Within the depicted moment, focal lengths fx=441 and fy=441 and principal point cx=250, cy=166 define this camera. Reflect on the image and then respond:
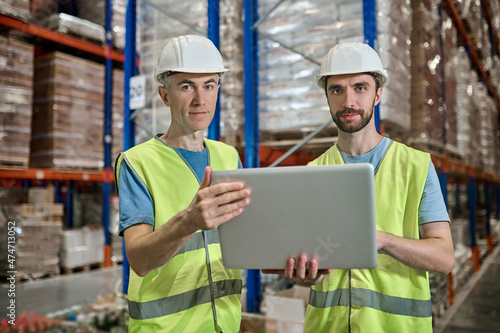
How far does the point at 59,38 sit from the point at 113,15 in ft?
3.45

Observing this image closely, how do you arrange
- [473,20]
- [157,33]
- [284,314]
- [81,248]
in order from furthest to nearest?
1. [473,20]
2. [81,248]
3. [157,33]
4. [284,314]

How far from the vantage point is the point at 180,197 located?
4.90ft

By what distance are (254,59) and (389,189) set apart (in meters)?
1.33

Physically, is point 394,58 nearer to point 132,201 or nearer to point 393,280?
point 393,280


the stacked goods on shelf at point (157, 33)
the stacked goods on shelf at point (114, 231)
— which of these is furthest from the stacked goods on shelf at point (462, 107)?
the stacked goods on shelf at point (114, 231)

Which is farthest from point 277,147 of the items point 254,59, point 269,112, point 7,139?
point 7,139

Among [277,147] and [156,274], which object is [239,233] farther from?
[277,147]

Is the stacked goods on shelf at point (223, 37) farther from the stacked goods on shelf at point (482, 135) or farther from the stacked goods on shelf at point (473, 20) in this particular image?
the stacked goods on shelf at point (482, 135)

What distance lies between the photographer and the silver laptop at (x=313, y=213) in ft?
3.76

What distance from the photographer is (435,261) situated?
4.50ft

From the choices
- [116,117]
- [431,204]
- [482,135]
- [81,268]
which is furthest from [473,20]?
[81,268]

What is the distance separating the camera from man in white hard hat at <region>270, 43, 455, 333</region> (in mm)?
1431

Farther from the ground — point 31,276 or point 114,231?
point 114,231

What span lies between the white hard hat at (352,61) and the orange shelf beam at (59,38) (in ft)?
16.3
